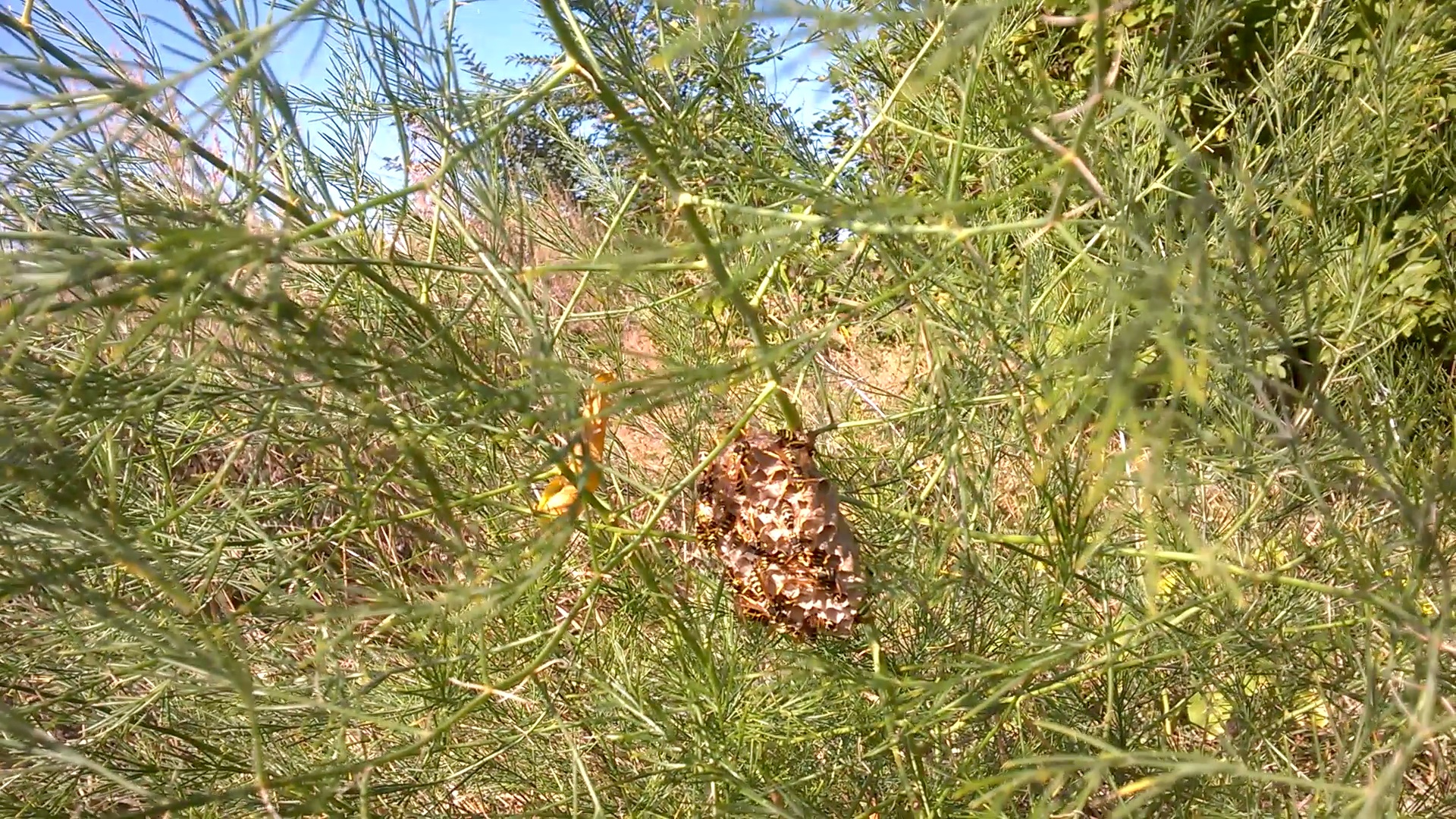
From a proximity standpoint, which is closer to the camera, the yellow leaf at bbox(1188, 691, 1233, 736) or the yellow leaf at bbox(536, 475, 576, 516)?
the yellow leaf at bbox(536, 475, 576, 516)

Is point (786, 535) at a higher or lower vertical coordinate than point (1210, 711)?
higher

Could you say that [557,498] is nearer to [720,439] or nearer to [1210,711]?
[720,439]

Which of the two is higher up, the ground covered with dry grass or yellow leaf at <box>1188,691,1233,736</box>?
the ground covered with dry grass

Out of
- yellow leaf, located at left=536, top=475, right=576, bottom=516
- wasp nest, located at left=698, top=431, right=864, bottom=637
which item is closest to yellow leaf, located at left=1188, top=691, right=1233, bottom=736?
wasp nest, located at left=698, top=431, right=864, bottom=637

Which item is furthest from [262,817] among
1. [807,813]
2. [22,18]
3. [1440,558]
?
[1440,558]

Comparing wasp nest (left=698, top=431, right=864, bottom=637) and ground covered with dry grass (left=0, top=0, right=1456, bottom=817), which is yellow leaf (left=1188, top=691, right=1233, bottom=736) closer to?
ground covered with dry grass (left=0, top=0, right=1456, bottom=817)

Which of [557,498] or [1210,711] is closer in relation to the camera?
[557,498]

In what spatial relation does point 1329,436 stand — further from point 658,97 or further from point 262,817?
point 262,817

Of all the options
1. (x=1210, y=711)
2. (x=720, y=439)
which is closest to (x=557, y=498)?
(x=720, y=439)

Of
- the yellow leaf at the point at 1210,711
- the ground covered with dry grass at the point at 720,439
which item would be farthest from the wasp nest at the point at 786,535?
the yellow leaf at the point at 1210,711
